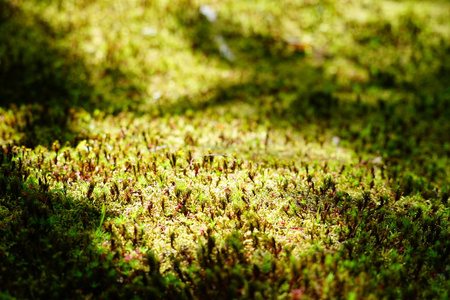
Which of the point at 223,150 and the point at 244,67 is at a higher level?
the point at 244,67

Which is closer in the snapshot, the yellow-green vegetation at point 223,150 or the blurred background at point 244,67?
the yellow-green vegetation at point 223,150

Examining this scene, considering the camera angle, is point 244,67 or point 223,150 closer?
point 223,150

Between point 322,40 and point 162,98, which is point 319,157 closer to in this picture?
point 162,98

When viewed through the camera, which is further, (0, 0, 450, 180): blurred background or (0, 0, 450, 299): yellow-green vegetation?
(0, 0, 450, 180): blurred background

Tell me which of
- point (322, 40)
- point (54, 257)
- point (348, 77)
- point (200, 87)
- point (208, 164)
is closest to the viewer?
point (54, 257)

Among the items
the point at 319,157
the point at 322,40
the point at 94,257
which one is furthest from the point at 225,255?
the point at 322,40

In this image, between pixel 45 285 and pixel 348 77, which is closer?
pixel 45 285

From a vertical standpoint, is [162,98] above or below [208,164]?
above

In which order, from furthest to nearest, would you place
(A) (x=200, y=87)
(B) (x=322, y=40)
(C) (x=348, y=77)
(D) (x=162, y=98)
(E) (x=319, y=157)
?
(B) (x=322, y=40) < (C) (x=348, y=77) < (A) (x=200, y=87) < (D) (x=162, y=98) < (E) (x=319, y=157)
